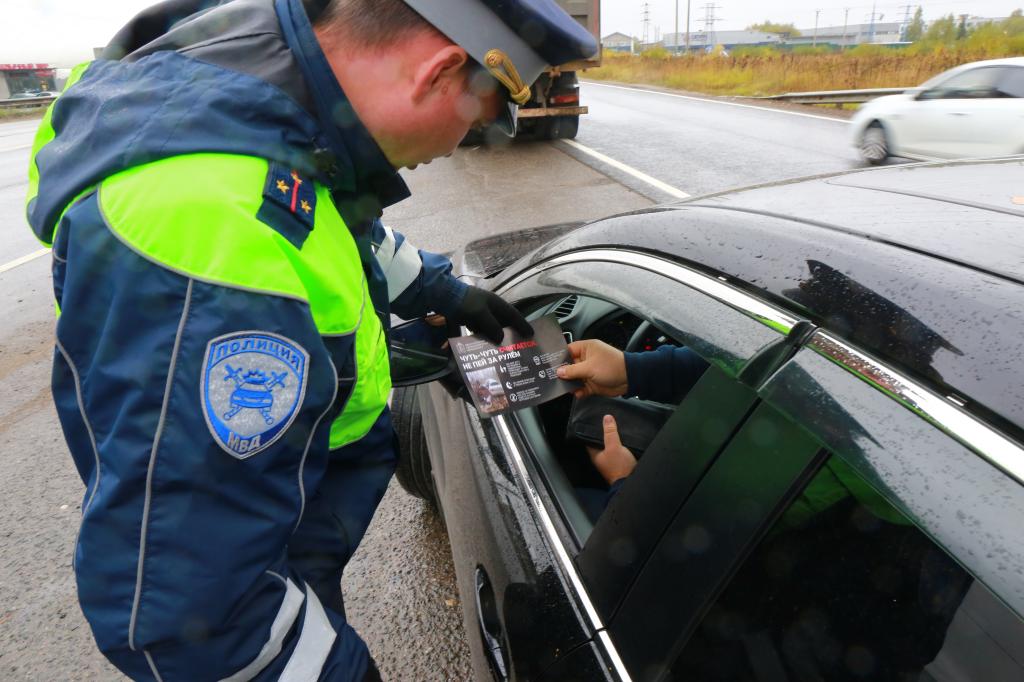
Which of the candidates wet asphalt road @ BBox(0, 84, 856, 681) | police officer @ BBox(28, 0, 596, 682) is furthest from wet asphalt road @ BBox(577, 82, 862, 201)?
police officer @ BBox(28, 0, 596, 682)

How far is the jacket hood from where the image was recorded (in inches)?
37.1

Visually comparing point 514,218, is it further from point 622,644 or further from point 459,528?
point 622,644

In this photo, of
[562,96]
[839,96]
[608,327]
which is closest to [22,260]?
[608,327]

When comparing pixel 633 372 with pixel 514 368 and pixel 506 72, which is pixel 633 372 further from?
pixel 506 72

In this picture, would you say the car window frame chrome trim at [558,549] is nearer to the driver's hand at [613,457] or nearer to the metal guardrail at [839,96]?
the driver's hand at [613,457]

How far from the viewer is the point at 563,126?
10922 mm

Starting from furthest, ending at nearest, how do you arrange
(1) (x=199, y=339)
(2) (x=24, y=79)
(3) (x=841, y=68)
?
1. (2) (x=24, y=79)
2. (3) (x=841, y=68)
3. (1) (x=199, y=339)

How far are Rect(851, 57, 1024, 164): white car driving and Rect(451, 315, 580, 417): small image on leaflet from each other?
6.21 meters

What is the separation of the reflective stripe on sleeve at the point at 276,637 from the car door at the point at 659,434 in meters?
0.44

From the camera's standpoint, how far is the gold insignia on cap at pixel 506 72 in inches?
45.9

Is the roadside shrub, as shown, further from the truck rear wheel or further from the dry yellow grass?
the truck rear wheel

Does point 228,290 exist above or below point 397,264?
above

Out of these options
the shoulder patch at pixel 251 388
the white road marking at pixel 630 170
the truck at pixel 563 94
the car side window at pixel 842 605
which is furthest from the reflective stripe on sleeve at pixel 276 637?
the truck at pixel 563 94

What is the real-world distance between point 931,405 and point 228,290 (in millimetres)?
821
